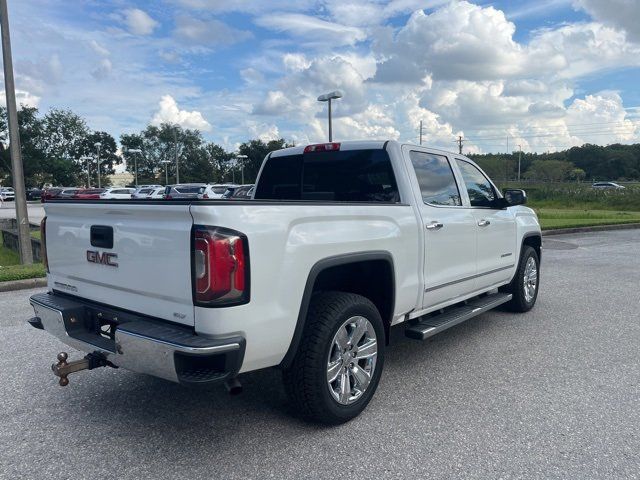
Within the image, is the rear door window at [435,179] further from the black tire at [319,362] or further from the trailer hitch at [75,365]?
the trailer hitch at [75,365]

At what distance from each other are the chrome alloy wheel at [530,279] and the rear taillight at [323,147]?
9.83ft

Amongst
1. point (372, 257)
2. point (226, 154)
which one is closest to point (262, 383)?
point (372, 257)

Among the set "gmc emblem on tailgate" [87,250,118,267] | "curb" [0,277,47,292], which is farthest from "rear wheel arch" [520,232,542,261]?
"curb" [0,277,47,292]

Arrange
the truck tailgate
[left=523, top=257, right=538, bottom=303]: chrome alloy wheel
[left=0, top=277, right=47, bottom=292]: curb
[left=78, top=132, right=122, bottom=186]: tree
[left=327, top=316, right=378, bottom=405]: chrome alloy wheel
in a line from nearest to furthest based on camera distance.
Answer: the truck tailgate < [left=327, top=316, right=378, bottom=405]: chrome alloy wheel < [left=523, top=257, right=538, bottom=303]: chrome alloy wheel < [left=0, top=277, right=47, bottom=292]: curb < [left=78, top=132, right=122, bottom=186]: tree

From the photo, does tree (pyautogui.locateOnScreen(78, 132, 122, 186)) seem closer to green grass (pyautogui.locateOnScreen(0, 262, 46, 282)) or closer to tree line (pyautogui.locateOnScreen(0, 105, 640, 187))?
tree line (pyautogui.locateOnScreen(0, 105, 640, 187))

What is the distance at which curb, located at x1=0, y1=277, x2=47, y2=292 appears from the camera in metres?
7.86

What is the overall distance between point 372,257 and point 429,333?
0.96m

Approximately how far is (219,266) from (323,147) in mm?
2313

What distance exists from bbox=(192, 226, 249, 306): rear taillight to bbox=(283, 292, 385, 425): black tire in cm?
65

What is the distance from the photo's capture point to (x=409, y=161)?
438 centimetres

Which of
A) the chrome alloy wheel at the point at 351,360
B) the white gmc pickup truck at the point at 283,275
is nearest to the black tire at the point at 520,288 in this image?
the white gmc pickup truck at the point at 283,275

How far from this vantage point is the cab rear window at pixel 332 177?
4410 millimetres

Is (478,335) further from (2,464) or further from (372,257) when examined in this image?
(2,464)

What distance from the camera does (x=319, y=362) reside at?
126 inches
